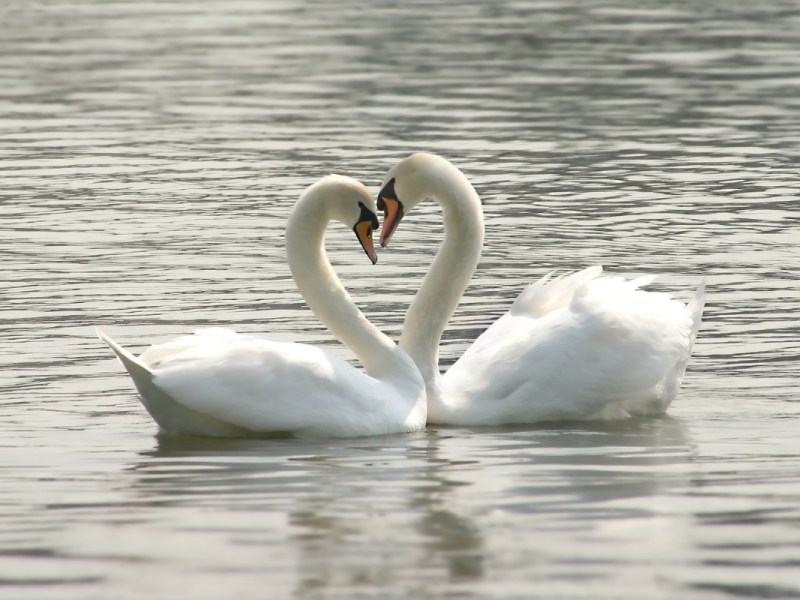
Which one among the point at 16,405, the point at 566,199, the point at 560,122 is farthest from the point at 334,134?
the point at 16,405

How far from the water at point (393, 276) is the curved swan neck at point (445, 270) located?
2.33 ft

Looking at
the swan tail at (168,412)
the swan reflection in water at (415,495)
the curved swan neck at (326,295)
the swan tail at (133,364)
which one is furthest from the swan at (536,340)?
the swan tail at (133,364)

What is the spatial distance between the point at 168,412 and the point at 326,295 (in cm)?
130

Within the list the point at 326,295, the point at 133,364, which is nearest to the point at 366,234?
the point at 326,295

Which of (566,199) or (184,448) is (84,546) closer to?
(184,448)

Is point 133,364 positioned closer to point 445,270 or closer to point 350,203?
point 350,203

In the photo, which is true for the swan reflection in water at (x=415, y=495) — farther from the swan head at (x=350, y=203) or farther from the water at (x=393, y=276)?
the swan head at (x=350, y=203)

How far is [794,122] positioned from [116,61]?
11.2 metres

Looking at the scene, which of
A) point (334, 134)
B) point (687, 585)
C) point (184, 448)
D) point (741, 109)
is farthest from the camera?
point (741, 109)

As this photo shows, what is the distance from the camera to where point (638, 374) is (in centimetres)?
1058

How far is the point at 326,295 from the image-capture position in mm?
10633

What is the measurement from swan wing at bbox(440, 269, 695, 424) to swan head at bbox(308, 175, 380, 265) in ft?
3.06

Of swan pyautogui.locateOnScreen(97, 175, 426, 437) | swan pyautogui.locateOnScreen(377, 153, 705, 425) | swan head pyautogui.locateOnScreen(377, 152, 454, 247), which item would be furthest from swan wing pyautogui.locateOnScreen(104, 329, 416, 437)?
swan head pyautogui.locateOnScreen(377, 152, 454, 247)

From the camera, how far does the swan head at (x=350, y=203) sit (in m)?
10.3
